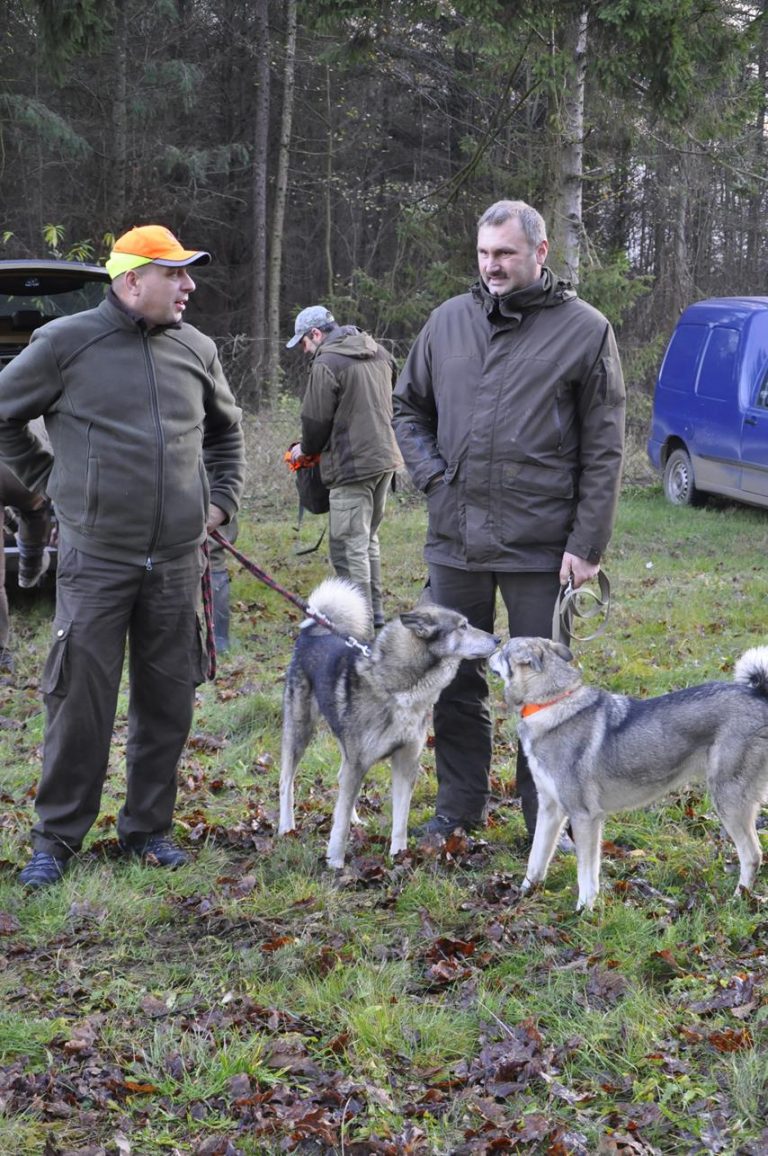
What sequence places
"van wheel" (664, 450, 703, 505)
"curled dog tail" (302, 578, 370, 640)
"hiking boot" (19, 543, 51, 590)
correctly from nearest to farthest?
"curled dog tail" (302, 578, 370, 640) → "hiking boot" (19, 543, 51, 590) → "van wheel" (664, 450, 703, 505)

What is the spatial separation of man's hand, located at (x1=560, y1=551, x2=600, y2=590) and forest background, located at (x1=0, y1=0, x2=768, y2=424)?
27.6 ft

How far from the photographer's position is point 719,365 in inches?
A: 539

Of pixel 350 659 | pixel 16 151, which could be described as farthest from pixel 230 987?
pixel 16 151

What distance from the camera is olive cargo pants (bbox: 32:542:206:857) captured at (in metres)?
4.52

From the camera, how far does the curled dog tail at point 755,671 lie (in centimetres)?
437

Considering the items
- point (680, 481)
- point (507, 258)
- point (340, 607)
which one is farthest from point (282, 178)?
point (507, 258)

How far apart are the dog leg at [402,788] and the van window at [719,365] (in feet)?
31.6

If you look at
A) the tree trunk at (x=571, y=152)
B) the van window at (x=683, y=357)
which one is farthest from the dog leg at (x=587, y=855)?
the van window at (x=683, y=357)

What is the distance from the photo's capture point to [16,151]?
840 inches

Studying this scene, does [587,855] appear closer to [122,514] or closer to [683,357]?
[122,514]

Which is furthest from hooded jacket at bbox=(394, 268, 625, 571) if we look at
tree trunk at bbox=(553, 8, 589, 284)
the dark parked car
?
tree trunk at bbox=(553, 8, 589, 284)

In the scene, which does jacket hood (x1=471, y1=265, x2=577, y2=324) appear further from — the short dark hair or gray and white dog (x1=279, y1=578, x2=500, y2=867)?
gray and white dog (x1=279, y1=578, x2=500, y2=867)

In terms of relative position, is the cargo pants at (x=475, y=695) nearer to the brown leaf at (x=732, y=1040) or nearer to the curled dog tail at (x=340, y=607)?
the curled dog tail at (x=340, y=607)

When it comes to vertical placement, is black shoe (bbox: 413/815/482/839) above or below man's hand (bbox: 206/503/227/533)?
below
